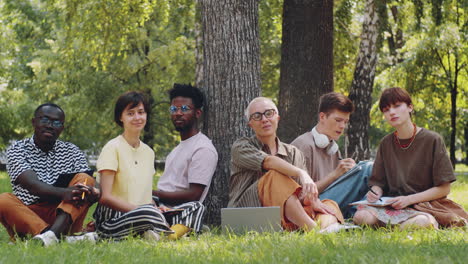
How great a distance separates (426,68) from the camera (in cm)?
2366

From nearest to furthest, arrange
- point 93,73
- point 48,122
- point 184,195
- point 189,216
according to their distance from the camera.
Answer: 1. point 48,122
2. point 189,216
3. point 184,195
4. point 93,73

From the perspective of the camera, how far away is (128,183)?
20.5 feet

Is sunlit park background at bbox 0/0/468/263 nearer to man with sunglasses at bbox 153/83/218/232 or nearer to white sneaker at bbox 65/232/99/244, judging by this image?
white sneaker at bbox 65/232/99/244

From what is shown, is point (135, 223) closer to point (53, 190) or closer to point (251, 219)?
point (53, 190)

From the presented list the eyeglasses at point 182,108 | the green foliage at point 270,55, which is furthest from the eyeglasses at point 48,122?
the green foliage at point 270,55

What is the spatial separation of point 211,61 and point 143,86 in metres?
16.6

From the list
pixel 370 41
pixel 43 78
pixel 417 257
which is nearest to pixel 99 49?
pixel 370 41

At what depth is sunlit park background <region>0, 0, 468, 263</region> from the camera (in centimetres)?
496

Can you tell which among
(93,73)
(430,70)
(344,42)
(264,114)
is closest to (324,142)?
(264,114)

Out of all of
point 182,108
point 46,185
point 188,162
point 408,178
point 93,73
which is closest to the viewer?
point 46,185

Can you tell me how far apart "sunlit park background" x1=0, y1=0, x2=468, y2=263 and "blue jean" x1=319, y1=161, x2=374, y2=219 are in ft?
3.28

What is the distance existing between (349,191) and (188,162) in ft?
5.34

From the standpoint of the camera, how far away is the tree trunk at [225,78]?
7262 mm

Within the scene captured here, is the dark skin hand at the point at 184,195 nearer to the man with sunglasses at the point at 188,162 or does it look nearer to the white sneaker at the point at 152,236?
the man with sunglasses at the point at 188,162
